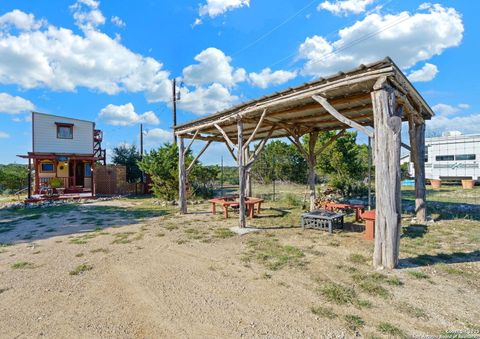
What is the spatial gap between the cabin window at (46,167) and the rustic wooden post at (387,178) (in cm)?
2080

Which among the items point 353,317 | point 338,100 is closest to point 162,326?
point 353,317

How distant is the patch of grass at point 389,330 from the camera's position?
8.21ft

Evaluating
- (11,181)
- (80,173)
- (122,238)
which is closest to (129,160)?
(80,173)

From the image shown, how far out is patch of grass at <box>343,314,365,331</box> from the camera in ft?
8.59

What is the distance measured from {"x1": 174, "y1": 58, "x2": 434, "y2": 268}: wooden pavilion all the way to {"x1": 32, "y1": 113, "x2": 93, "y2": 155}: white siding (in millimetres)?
11729

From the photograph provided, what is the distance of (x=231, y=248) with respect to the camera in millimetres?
5379

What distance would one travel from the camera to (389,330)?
2.56m

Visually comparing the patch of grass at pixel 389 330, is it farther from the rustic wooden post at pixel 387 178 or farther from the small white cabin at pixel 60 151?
the small white cabin at pixel 60 151

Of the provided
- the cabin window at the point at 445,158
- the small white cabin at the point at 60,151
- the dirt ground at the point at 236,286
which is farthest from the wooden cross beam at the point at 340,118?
the cabin window at the point at 445,158

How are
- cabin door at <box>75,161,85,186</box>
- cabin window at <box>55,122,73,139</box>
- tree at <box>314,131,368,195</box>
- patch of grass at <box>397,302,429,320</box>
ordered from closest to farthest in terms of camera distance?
1. patch of grass at <box>397,302,429,320</box>
2. tree at <box>314,131,368,195</box>
3. cabin window at <box>55,122,73,139</box>
4. cabin door at <box>75,161,85,186</box>

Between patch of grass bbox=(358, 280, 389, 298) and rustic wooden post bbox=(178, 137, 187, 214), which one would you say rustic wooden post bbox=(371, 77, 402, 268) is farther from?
rustic wooden post bbox=(178, 137, 187, 214)

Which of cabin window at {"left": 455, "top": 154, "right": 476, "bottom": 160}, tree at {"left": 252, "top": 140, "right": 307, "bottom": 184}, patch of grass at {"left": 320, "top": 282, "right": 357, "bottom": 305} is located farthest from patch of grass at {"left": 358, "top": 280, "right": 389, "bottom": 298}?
cabin window at {"left": 455, "top": 154, "right": 476, "bottom": 160}

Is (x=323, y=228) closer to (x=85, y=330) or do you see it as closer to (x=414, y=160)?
(x=414, y=160)

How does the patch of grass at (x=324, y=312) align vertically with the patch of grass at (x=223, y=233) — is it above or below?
below
